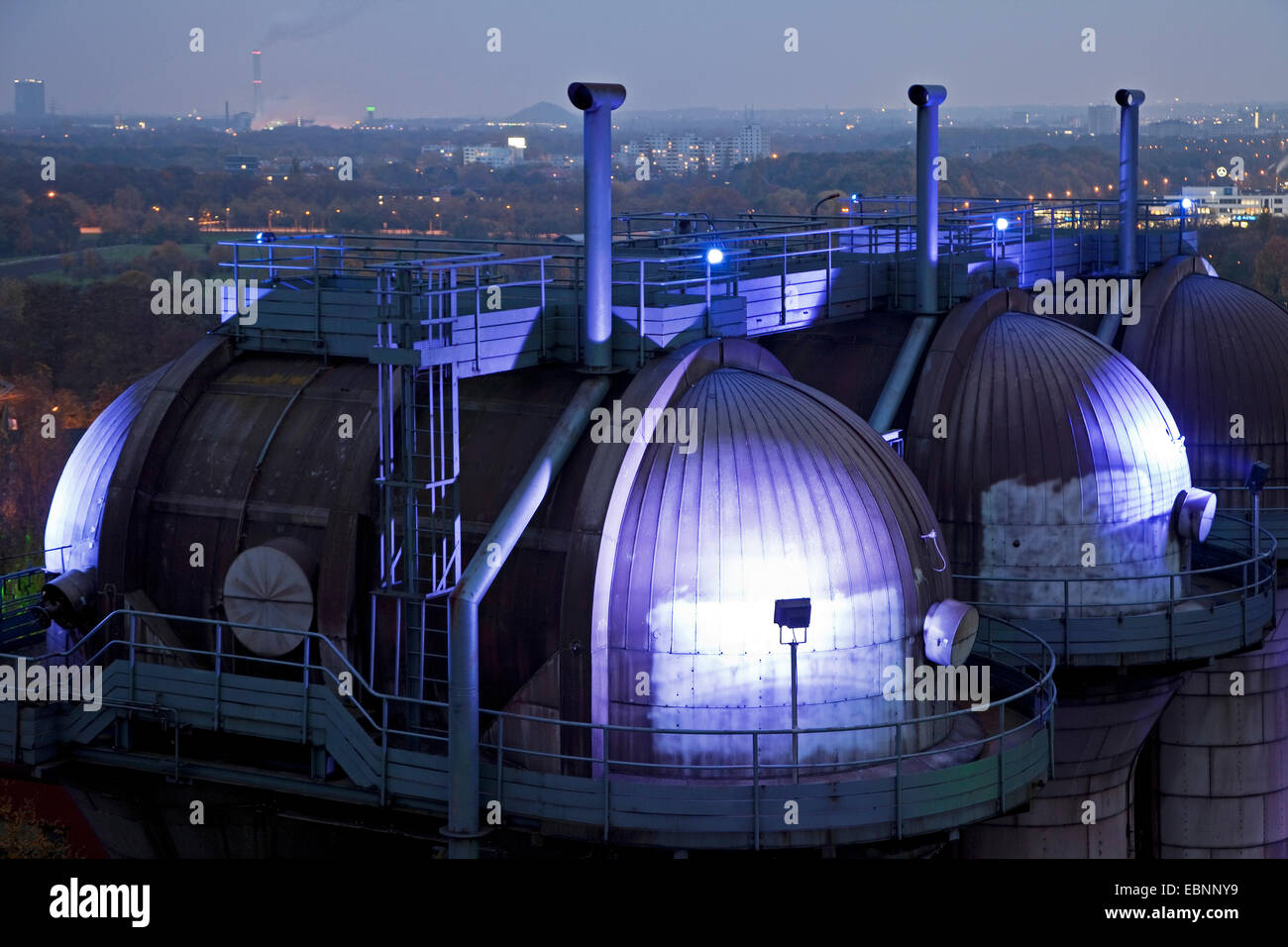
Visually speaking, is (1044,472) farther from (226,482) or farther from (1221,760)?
(226,482)

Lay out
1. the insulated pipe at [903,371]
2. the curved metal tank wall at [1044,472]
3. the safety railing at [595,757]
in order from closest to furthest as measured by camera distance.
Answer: the safety railing at [595,757]
the curved metal tank wall at [1044,472]
the insulated pipe at [903,371]

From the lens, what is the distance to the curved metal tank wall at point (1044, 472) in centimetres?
2995

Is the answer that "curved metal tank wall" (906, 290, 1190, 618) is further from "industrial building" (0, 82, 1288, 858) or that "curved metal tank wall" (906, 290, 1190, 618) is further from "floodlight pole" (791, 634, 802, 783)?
"floodlight pole" (791, 634, 802, 783)

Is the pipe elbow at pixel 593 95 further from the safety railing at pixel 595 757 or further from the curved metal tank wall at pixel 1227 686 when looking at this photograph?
the curved metal tank wall at pixel 1227 686

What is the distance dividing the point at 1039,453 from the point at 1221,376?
7.96 meters

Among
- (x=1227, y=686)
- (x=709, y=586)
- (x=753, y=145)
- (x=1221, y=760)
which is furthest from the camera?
(x=753, y=145)

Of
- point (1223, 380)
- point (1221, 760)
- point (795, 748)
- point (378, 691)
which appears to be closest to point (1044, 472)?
point (1223, 380)

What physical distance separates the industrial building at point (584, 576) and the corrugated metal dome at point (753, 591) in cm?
3

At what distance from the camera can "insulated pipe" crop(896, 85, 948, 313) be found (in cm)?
3148

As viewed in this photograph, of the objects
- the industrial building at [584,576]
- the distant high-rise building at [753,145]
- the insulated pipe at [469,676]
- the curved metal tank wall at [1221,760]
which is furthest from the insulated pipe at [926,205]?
the distant high-rise building at [753,145]

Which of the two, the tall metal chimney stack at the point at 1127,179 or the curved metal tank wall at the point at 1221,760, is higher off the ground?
the tall metal chimney stack at the point at 1127,179

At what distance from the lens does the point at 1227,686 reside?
35.8 meters

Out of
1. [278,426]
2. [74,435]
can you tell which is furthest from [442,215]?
[278,426]
